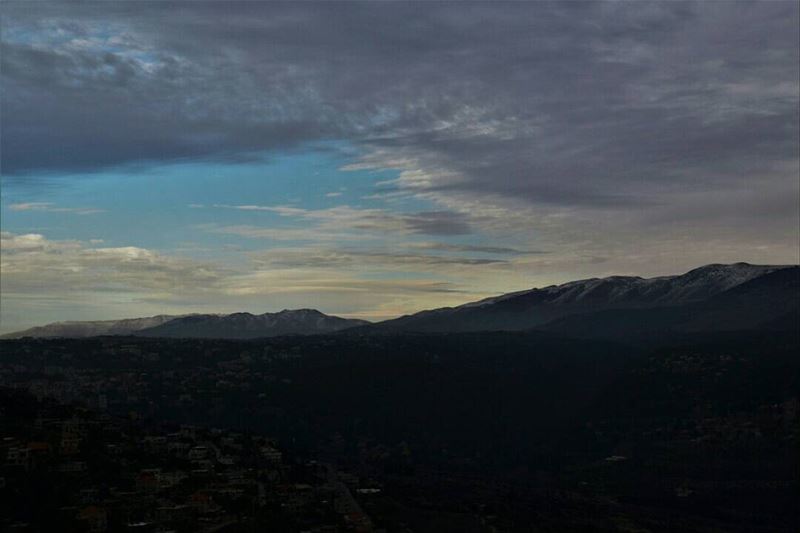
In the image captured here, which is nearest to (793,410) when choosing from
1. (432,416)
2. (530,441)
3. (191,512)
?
(530,441)

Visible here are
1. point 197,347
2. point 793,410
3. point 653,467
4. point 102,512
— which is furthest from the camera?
point 197,347

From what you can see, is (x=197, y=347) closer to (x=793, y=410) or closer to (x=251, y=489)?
(x=793, y=410)

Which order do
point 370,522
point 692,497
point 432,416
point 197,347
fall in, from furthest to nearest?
point 197,347
point 432,416
point 692,497
point 370,522

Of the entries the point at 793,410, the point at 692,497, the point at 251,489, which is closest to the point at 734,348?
the point at 793,410

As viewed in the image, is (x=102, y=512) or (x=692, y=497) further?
(x=692, y=497)

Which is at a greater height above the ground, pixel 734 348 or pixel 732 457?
pixel 734 348

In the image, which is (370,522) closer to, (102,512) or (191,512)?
(191,512)
